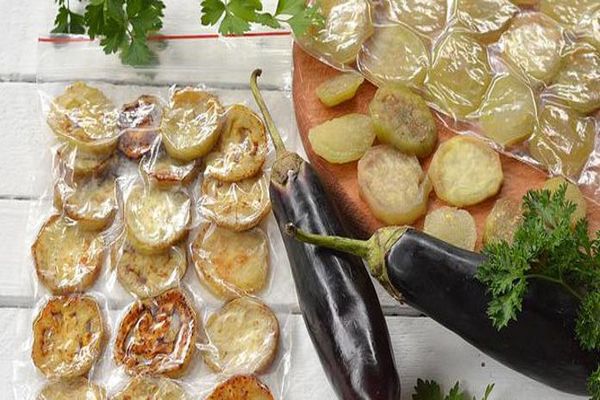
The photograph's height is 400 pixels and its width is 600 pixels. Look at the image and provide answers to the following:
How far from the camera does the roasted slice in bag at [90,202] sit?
186 centimetres

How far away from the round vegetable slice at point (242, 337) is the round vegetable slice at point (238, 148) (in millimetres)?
256

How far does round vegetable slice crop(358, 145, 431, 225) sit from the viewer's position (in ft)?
5.62

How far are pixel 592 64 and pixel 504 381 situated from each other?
627 mm

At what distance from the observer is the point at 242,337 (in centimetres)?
179

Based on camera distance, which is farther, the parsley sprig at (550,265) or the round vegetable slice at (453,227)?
the round vegetable slice at (453,227)

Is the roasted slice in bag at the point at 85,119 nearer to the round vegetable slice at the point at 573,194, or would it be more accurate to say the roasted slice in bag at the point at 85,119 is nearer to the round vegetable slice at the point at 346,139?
the round vegetable slice at the point at 346,139

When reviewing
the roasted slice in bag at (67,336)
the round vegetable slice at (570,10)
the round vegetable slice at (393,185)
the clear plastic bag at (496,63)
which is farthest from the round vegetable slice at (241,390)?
the round vegetable slice at (570,10)

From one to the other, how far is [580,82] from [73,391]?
44.5 inches

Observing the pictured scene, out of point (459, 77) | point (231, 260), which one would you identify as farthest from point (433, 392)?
point (459, 77)

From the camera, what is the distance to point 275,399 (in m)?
1.79

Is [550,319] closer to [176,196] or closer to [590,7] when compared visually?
[590,7]

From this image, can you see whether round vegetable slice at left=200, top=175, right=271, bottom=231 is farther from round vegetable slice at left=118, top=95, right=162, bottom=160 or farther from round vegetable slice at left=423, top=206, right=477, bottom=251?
round vegetable slice at left=423, top=206, right=477, bottom=251

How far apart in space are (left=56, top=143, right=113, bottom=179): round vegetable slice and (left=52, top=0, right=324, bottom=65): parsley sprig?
21 cm

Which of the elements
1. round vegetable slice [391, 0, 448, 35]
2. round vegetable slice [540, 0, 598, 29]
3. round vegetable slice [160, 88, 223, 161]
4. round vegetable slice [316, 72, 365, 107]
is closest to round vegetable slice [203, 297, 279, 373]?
round vegetable slice [160, 88, 223, 161]
